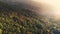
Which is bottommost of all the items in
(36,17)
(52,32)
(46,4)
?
(52,32)

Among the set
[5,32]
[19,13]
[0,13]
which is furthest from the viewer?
[19,13]

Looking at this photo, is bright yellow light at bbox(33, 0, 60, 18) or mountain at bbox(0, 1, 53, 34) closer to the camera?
mountain at bbox(0, 1, 53, 34)

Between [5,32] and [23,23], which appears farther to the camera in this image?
[23,23]

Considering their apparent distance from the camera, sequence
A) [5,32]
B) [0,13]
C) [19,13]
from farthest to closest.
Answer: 1. [19,13]
2. [0,13]
3. [5,32]

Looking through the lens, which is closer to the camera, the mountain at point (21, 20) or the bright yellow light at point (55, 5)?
the mountain at point (21, 20)

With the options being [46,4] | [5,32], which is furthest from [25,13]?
[5,32]

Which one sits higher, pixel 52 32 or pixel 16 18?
pixel 16 18

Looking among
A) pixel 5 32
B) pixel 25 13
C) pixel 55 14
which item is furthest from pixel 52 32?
pixel 5 32

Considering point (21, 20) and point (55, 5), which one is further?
point (55, 5)

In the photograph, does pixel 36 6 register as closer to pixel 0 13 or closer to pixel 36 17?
pixel 36 17

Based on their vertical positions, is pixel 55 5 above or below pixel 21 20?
above
